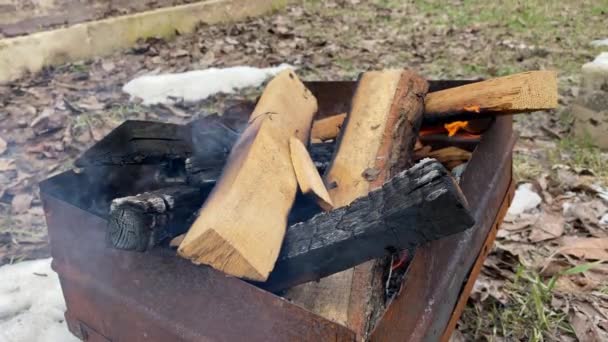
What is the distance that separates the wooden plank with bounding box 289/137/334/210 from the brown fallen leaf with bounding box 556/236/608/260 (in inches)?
61.5

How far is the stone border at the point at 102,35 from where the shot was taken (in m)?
4.73

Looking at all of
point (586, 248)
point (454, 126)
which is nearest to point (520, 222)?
point (586, 248)

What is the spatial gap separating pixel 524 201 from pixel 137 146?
226cm

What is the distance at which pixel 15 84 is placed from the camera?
15.2ft

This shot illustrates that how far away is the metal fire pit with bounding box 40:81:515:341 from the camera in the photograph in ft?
4.25

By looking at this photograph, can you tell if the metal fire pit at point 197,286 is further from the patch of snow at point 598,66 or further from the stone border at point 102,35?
the stone border at point 102,35

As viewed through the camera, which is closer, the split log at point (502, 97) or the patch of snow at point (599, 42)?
the split log at point (502, 97)

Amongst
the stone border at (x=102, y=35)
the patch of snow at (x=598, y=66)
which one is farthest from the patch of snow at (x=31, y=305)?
the patch of snow at (x=598, y=66)

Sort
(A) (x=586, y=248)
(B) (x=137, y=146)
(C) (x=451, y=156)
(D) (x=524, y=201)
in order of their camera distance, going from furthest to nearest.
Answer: (D) (x=524, y=201), (A) (x=586, y=248), (C) (x=451, y=156), (B) (x=137, y=146)

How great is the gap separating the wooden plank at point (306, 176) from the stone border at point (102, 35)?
12.8 ft

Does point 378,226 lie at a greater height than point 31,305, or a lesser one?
greater

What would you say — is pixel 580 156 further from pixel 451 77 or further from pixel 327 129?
pixel 327 129

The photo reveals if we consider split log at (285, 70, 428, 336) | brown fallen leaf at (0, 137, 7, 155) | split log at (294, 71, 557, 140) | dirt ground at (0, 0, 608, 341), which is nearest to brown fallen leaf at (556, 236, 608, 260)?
dirt ground at (0, 0, 608, 341)

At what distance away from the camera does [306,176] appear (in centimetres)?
166
